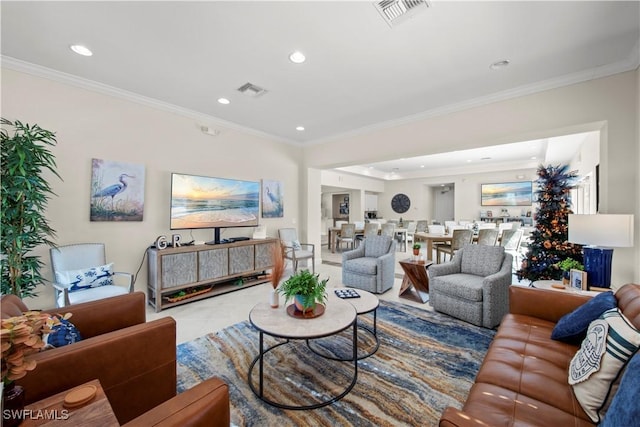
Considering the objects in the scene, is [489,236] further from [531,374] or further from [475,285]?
[531,374]

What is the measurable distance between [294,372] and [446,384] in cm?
116

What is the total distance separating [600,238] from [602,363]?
1.77 metres

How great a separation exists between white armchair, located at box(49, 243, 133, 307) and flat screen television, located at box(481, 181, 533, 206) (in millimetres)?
10279

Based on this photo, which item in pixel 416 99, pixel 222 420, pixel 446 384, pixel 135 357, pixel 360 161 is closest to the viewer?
pixel 222 420

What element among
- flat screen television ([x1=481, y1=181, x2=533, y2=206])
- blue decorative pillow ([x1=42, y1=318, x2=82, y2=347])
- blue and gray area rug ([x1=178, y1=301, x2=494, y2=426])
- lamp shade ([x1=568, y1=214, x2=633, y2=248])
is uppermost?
flat screen television ([x1=481, y1=181, x2=533, y2=206])

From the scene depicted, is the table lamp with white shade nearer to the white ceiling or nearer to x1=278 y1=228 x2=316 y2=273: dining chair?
the white ceiling

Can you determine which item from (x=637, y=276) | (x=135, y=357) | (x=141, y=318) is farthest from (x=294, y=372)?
(x=637, y=276)

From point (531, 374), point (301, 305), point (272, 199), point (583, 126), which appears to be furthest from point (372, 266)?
point (583, 126)

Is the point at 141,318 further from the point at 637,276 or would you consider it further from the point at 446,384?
the point at 637,276

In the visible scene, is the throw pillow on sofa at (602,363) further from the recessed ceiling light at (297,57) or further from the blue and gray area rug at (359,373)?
the recessed ceiling light at (297,57)

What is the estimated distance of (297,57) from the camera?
8.62 ft

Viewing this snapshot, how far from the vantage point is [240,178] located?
15.7 ft

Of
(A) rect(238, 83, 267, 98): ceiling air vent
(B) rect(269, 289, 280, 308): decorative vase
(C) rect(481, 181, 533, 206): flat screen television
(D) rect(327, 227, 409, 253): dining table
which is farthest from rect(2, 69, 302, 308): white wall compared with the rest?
(C) rect(481, 181, 533, 206): flat screen television

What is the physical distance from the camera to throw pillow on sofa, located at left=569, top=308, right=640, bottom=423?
1098 millimetres
